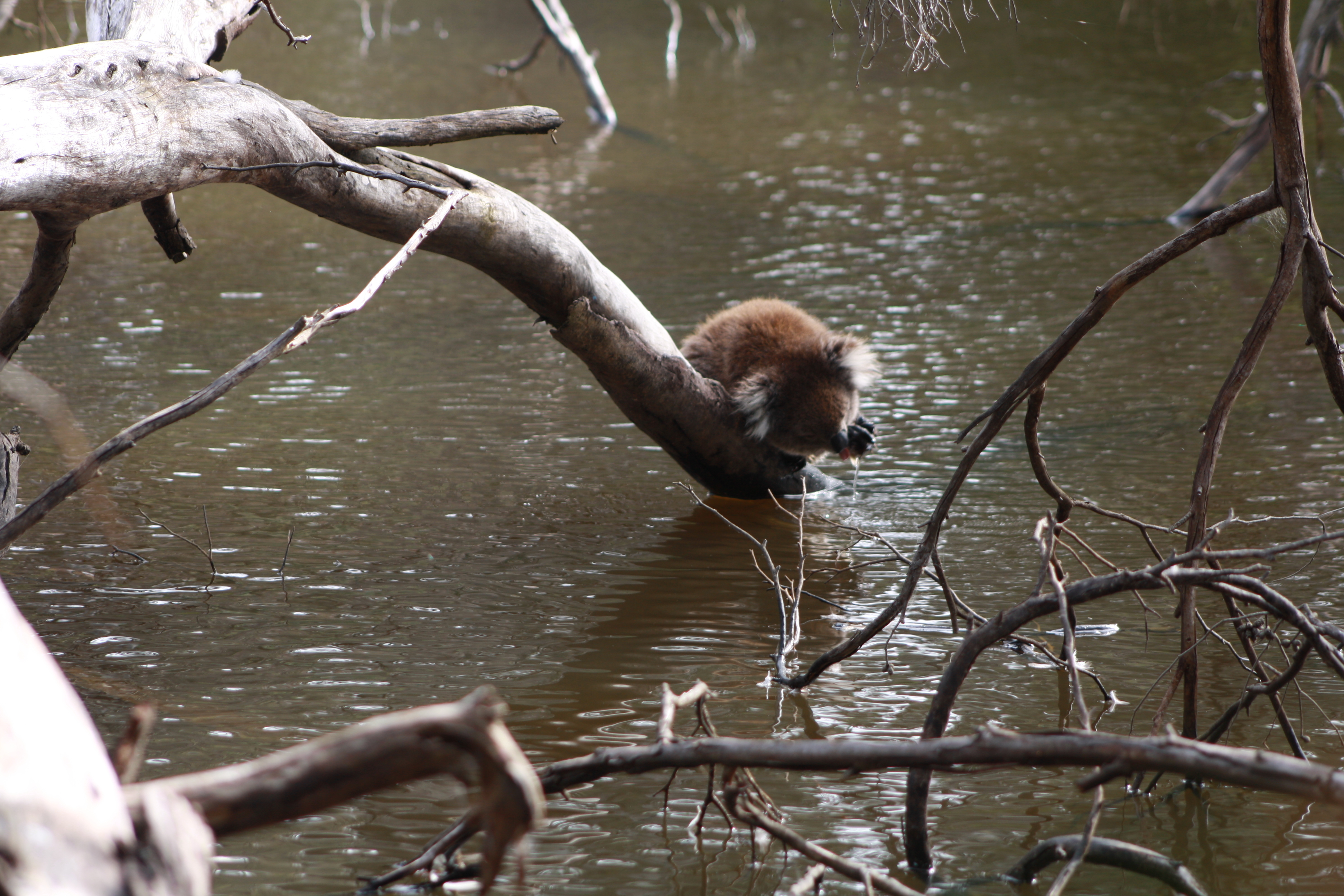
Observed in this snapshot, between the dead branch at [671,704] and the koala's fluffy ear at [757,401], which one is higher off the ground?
the dead branch at [671,704]

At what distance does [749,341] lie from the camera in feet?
18.9

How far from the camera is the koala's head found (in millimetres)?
5492

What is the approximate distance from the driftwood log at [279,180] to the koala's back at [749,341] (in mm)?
173

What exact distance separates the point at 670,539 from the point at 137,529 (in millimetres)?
2195

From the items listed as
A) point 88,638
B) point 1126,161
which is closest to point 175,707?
point 88,638

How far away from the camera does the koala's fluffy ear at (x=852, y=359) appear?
5496 mm

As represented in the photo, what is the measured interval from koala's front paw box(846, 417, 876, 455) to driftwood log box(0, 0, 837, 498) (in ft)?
1.06

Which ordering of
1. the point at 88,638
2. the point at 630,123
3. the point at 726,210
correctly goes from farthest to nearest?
1. the point at 630,123
2. the point at 726,210
3. the point at 88,638

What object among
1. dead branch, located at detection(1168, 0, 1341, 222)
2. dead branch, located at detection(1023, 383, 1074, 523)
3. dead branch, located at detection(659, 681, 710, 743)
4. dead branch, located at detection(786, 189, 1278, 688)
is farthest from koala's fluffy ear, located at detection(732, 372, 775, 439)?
dead branch, located at detection(1168, 0, 1341, 222)

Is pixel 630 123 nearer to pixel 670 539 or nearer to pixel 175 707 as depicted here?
pixel 670 539

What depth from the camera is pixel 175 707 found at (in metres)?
3.66

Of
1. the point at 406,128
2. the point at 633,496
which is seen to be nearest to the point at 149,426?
the point at 406,128

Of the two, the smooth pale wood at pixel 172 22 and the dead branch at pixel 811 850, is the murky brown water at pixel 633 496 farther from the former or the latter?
the smooth pale wood at pixel 172 22

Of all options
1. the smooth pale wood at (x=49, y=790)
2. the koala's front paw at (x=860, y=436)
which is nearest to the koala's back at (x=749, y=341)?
the koala's front paw at (x=860, y=436)
